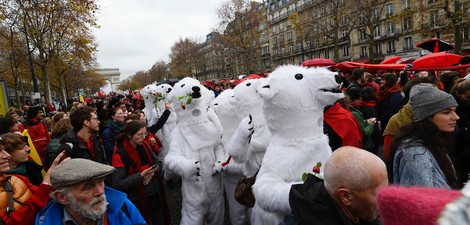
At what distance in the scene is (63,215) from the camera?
2264 millimetres

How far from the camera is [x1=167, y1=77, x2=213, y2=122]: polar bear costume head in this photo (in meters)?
4.46

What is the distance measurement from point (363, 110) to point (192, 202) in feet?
9.52

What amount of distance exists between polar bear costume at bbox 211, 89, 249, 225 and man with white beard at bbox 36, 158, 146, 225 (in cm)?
209

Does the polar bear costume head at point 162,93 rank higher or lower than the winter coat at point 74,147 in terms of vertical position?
higher

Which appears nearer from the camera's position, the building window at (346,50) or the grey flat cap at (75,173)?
the grey flat cap at (75,173)

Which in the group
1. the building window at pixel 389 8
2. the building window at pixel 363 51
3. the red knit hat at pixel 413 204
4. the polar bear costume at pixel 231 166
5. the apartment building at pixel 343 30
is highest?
the building window at pixel 389 8

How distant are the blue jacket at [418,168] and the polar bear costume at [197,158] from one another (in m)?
2.35

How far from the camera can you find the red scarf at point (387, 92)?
533 cm

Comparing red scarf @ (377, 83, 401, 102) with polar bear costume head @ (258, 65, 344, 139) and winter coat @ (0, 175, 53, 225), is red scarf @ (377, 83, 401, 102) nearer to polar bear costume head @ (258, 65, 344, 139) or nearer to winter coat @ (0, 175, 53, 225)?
polar bear costume head @ (258, 65, 344, 139)

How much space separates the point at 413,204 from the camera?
630mm

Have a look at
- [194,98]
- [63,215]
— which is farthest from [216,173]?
[63,215]

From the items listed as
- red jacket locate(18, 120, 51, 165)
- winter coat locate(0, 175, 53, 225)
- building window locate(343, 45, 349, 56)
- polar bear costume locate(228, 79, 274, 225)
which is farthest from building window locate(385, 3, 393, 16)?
winter coat locate(0, 175, 53, 225)

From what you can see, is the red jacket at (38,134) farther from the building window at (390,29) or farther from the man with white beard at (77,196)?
the building window at (390,29)

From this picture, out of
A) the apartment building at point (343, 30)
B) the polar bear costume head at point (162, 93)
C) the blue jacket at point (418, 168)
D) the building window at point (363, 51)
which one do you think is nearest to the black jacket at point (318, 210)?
the blue jacket at point (418, 168)
